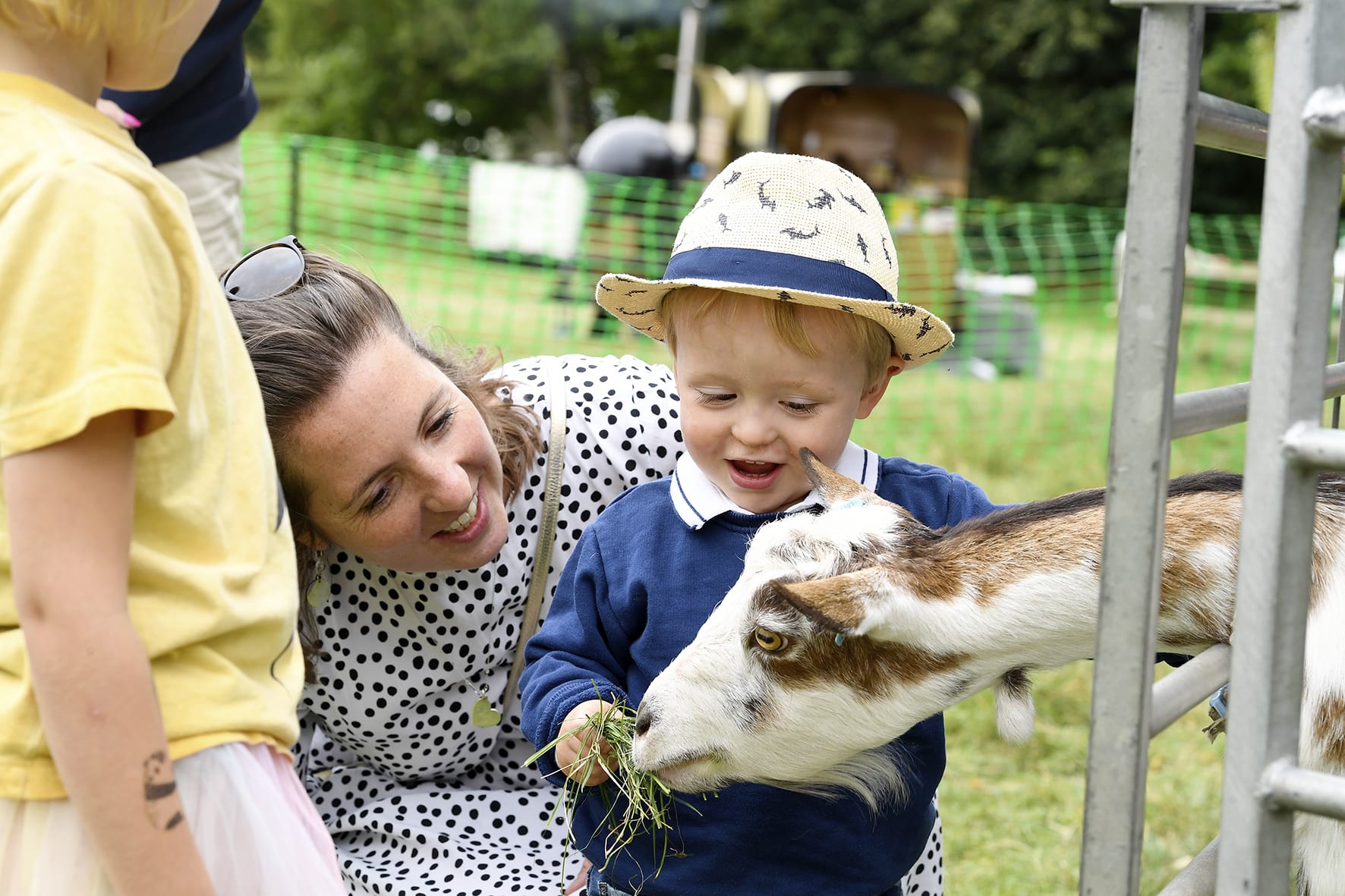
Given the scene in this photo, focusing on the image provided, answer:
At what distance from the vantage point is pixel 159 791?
4.20 feet

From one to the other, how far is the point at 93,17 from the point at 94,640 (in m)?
0.62

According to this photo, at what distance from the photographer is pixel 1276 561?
49.9 inches

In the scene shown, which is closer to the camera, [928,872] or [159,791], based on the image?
[159,791]

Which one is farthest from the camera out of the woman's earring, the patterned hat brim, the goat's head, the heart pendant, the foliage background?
the foliage background

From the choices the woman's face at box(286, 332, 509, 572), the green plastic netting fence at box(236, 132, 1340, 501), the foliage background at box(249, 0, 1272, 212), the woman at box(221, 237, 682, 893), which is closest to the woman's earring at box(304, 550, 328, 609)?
the woman at box(221, 237, 682, 893)

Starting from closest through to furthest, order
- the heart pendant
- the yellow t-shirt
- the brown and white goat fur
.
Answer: the yellow t-shirt → the brown and white goat fur → the heart pendant

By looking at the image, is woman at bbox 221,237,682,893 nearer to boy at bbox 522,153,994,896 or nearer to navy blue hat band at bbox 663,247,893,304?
boy at bbox 522,153,994,896

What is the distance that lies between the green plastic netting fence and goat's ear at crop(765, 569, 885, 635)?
228 inches

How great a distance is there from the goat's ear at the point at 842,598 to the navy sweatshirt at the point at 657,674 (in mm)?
395

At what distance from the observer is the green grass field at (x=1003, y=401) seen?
141 inches

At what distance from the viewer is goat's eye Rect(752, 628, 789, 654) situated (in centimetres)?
169

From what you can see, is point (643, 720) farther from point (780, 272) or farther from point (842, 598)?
point (780, 272)

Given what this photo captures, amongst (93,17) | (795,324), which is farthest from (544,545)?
(93,17)

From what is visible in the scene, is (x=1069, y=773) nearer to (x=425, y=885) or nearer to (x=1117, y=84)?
(x=425, y=885)
